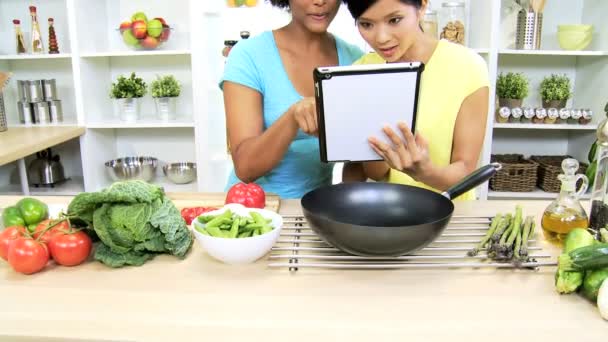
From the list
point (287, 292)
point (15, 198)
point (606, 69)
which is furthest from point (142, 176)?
point (606, 69)

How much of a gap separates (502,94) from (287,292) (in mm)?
2232

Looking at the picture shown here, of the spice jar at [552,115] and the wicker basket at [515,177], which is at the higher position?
the spice jar at [552,115]

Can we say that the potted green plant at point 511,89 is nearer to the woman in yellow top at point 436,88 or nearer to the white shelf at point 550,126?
the white shelf at point 550,126

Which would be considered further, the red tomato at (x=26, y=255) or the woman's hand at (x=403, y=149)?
the woman's hand at (x=403, y=149)

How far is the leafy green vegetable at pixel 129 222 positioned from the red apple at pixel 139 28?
1.97 m

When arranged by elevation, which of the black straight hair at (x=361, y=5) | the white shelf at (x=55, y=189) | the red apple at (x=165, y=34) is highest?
the red apple at (x=165, y=34)

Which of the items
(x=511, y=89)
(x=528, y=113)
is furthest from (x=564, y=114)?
(x=511, y=89)

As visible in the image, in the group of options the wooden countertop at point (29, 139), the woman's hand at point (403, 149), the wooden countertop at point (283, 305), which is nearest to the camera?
the wooden countertop at point (283, 305)

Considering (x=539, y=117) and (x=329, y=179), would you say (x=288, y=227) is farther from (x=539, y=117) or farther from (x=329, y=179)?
(x=539, y=117)

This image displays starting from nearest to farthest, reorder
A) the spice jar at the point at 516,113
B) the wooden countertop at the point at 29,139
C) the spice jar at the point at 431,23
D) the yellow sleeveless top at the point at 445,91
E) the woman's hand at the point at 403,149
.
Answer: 1. the woman's hand at the point at 403,149
2. the yellow sleeveless top at the point at 445,91
3. the wooden countertop at the point at 29,139
4. the spice jar at the point at 431,23
5. the spice jar at the point at 516,113

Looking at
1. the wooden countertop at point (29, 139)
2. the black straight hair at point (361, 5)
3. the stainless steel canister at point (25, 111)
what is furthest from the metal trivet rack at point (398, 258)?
the stainless steel canister at point (25, 111)

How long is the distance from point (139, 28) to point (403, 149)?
6.65 ft

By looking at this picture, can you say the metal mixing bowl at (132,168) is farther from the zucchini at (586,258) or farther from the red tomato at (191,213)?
the zucchini at (586,258)

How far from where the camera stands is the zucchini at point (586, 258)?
78 cm
